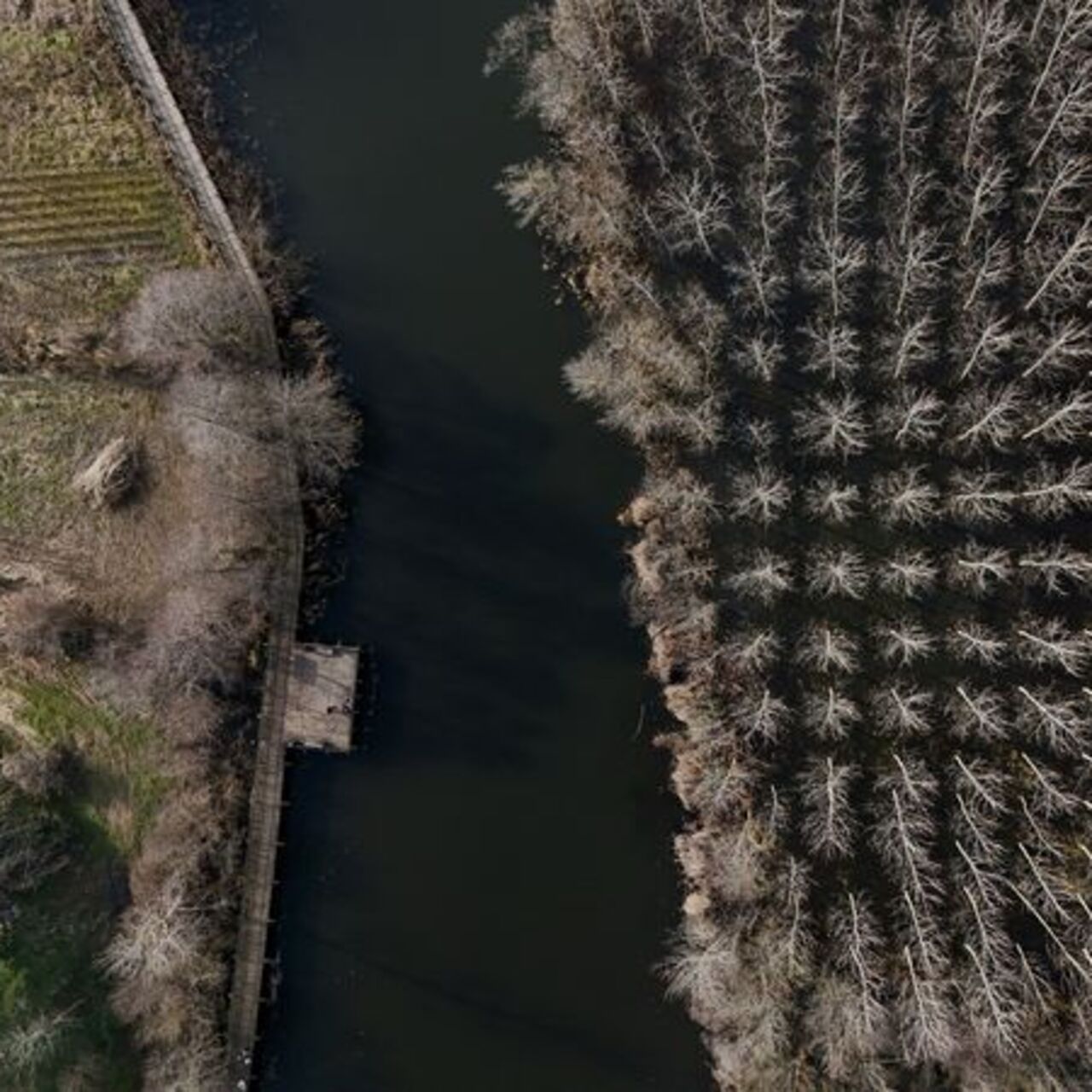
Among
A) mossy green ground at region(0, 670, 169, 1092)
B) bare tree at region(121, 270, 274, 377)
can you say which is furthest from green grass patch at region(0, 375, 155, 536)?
mossy green ground at region(0, 670, 169, 1092)

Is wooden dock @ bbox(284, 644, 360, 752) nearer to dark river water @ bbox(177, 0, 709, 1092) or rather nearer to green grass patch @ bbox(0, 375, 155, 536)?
dark river water @ bbox(177, 0, 709, 1092)

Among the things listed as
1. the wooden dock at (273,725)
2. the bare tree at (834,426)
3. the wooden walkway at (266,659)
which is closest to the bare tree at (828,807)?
the bare tree at (834,426)

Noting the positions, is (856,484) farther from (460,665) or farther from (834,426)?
(460,665)

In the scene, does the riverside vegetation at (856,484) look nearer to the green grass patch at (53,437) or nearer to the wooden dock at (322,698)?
the wooden dock at (322,698)

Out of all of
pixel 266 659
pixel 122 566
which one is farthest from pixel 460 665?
pixel 122 566

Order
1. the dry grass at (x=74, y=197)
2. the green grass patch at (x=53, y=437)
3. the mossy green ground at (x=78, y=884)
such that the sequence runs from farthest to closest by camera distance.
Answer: the dry grass at (x=74, y=197) < the green grass patch at (x=53, y=437) < the mossy green ground at (x=78, y=884)

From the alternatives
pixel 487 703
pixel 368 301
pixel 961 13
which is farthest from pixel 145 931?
pixel 961 13
